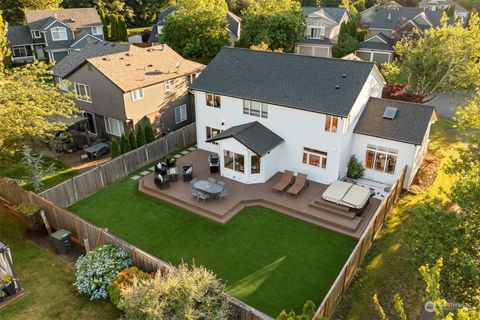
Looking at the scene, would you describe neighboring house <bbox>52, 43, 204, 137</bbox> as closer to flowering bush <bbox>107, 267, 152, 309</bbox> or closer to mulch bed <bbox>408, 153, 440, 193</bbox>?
flowering bush <bbox>107, 267, 152, 309</bbox>

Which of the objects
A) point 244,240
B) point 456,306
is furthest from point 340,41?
point 456,306

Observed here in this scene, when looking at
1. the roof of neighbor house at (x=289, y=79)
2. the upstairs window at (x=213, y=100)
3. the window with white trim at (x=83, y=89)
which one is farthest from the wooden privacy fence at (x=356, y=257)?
the window with white trim at (x=83, y=89)

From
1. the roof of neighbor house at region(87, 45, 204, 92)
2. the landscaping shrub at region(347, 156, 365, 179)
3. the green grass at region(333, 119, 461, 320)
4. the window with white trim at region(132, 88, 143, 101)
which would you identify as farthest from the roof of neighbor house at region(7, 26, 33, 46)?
the green grass at region(333, 119, 461, 320)

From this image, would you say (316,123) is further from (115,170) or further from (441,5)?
(441,5)

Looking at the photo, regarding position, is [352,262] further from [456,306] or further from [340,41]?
[340,41]

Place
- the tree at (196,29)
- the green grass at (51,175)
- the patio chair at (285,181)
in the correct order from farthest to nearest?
the tree at (196,29) → the green grass at (51,175) → the patio chair at (285,181)

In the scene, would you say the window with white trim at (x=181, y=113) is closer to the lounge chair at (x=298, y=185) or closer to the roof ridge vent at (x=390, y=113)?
the lounge chair at (x=298, y=185)

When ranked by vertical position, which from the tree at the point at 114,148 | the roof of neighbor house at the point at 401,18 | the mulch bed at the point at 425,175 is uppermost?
the roof of neighbor house at the point at 401,18

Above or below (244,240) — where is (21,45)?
above
